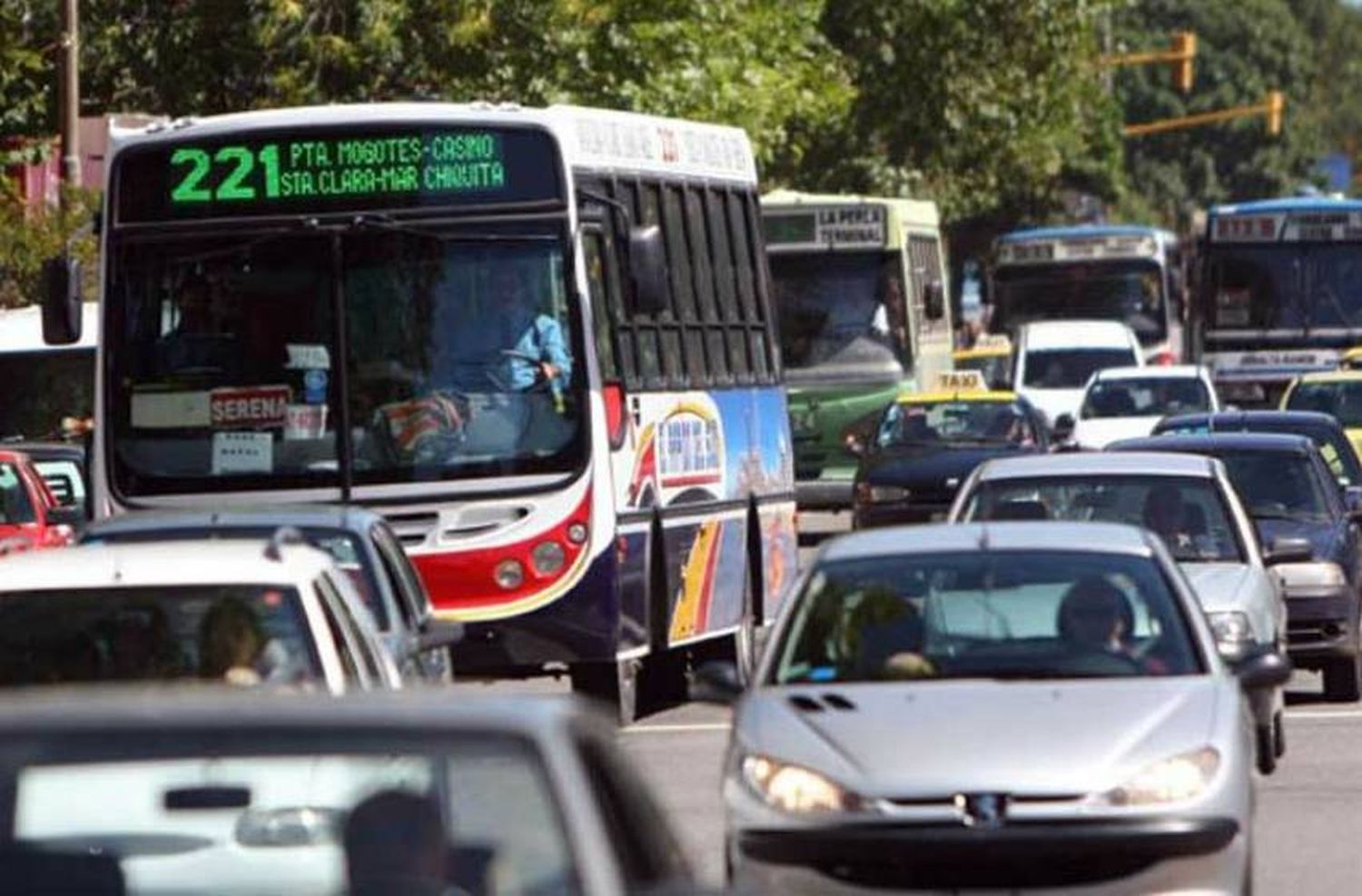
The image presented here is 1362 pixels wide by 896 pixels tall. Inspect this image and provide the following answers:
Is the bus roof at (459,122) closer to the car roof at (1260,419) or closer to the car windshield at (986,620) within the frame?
the car windshield at (986,620)

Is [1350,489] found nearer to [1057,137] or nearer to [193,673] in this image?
[193,673]

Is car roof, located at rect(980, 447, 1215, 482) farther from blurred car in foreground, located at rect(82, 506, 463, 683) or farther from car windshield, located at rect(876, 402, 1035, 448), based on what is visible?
car windshield, located at rect(876, 402, 1035, 448)

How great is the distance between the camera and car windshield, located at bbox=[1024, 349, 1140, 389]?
5088 centimetres

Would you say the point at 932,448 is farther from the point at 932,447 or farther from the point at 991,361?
the point at 991,361

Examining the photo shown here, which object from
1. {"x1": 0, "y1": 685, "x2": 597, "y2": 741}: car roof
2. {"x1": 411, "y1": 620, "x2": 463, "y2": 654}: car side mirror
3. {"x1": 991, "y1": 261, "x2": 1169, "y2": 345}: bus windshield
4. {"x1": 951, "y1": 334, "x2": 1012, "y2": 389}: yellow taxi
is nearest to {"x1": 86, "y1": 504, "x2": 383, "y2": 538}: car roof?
{"x1": 411, "y1": 620, "x2": 463, "y2": 654}: car side mirror

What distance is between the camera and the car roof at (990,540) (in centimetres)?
1248

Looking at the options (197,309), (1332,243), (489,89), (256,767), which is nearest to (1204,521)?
(197,309)

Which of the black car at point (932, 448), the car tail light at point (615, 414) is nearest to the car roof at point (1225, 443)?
the car tail light at point (615, 414)

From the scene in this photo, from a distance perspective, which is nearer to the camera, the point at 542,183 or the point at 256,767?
the point at 256,767

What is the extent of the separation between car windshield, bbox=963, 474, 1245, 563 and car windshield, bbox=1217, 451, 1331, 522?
400cm

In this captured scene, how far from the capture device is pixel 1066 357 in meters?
51.0

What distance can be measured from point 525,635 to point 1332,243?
30654 millimetres

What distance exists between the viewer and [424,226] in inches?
728

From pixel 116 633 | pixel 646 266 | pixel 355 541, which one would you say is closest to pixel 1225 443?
pixel 646 266
